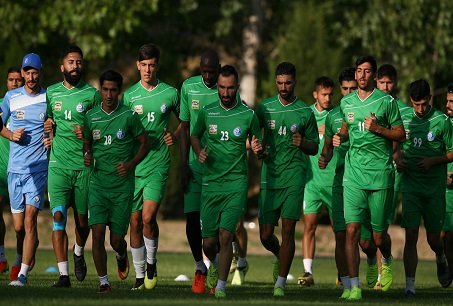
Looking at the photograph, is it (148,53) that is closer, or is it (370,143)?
(370,143)

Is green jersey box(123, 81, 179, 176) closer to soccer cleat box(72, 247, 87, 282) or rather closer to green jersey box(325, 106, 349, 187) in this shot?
soccer cleat box(72, 247, 87, 282)

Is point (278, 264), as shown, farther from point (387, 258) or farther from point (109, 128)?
point (109, 128)

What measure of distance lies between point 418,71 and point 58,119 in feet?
55.4

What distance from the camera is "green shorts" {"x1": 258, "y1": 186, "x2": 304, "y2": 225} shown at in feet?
54.1

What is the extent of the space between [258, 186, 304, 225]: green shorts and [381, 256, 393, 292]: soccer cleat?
7.00ft

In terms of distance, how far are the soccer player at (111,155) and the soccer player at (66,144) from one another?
88 centimetres

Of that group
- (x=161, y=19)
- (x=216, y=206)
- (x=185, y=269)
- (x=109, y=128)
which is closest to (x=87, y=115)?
(x=109, y=128)

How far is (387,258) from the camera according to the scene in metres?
18.1

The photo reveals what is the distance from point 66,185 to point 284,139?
9.92 feet

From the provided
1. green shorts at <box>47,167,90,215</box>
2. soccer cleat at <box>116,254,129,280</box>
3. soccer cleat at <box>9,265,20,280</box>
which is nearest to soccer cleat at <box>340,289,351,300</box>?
soccer cleat at <box>116,254,129,280</box>

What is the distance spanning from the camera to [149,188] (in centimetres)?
1736

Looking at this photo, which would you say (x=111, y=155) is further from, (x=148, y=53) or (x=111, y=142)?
(x=148, y=53)

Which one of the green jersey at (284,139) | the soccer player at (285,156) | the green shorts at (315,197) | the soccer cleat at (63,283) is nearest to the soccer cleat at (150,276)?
the soccer cleat at (63,283)

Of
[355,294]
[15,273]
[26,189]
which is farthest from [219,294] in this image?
[15,273]
